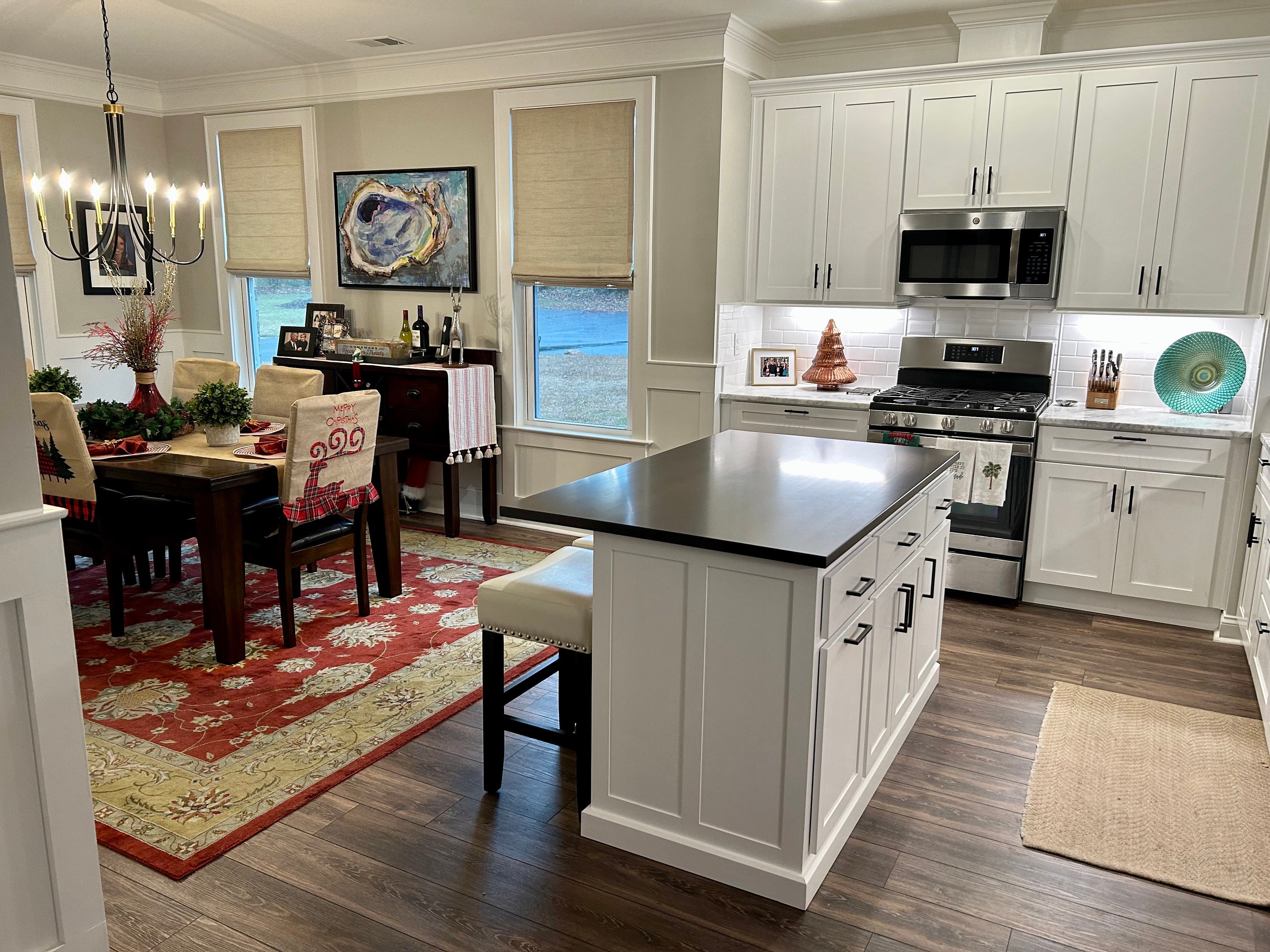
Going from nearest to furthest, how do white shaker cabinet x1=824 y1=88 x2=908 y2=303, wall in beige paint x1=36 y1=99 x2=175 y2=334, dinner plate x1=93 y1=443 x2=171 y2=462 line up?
dinner plate x1=93 y1=443 x2=171 y2=462, white shaker cabinet x1=824 y1=88 x2=908 y2=303, wall in beige paint x1=36 y1=99 x2=175 y2=334

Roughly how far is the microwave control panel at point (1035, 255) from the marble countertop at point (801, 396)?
3.12ft

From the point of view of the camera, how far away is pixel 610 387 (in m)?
5.62

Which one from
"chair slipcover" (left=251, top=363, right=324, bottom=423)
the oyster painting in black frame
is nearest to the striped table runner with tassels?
the oyster painting in black frame

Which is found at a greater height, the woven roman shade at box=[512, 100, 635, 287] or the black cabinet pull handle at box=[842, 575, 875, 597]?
the woven roman shade at box=[512, 100, 635, 287]

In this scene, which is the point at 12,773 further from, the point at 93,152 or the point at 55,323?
the point at 93,152

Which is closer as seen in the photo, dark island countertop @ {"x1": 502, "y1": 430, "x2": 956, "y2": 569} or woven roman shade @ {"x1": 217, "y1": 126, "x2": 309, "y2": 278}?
dark island countertop @ {"x1": 502, "y1": 430, "x2": 956, "y2": 569}

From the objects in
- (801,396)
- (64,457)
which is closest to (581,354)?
(801,396)

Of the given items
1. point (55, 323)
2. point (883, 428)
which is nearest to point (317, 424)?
point (883, 428)

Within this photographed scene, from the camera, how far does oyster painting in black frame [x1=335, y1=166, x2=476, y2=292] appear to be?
5766 mm

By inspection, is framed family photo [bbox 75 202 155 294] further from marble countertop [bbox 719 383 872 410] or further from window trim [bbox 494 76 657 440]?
marble countertop [bbox 719 383 872 410]

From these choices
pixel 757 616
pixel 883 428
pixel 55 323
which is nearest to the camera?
pixel 757 616

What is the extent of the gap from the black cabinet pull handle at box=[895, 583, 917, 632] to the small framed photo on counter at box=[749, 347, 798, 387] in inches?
107

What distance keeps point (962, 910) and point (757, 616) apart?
36.0 inches

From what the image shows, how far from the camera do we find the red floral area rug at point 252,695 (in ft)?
8.96
